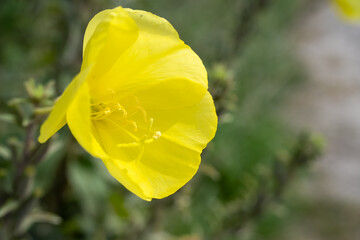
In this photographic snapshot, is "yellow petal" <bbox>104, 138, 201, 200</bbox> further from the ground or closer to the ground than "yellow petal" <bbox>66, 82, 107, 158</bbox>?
closer to the ground

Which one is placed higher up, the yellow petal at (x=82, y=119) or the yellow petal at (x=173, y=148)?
the yellow petal at (x=82, y=119)

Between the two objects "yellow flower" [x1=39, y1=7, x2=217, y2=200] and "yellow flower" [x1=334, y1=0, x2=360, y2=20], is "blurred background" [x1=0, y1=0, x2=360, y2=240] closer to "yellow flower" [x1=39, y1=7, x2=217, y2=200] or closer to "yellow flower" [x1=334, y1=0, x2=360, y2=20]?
"yellow flower" [x1=39, y1=7, x2=217, y2=200]

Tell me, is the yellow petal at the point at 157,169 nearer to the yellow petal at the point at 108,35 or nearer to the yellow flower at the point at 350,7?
the yellow petal at the point at 108,35

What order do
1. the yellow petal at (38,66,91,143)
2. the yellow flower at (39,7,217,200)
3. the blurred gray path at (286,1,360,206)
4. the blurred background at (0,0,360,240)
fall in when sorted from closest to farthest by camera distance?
the yellow petal at (38,66,91,143), the yellow flower at (39,7,217,200), the blurred background at (0,0,360,240), the blurred gray path at (286,1,360,206)

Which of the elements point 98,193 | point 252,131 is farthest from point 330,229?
point 98,193

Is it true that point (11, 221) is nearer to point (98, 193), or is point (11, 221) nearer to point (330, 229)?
point (98, 193)

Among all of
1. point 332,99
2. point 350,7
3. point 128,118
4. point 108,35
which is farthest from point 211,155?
point 332,99

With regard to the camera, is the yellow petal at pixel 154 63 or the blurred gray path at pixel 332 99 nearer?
the yellow petal at pixel 154 63

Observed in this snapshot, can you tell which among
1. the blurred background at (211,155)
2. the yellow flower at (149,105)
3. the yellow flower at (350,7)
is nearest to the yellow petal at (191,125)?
the yellow flower at (149,105)

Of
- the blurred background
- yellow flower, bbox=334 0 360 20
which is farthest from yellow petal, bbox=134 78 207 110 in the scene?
yellow flower, bbox=334 0 360 20
